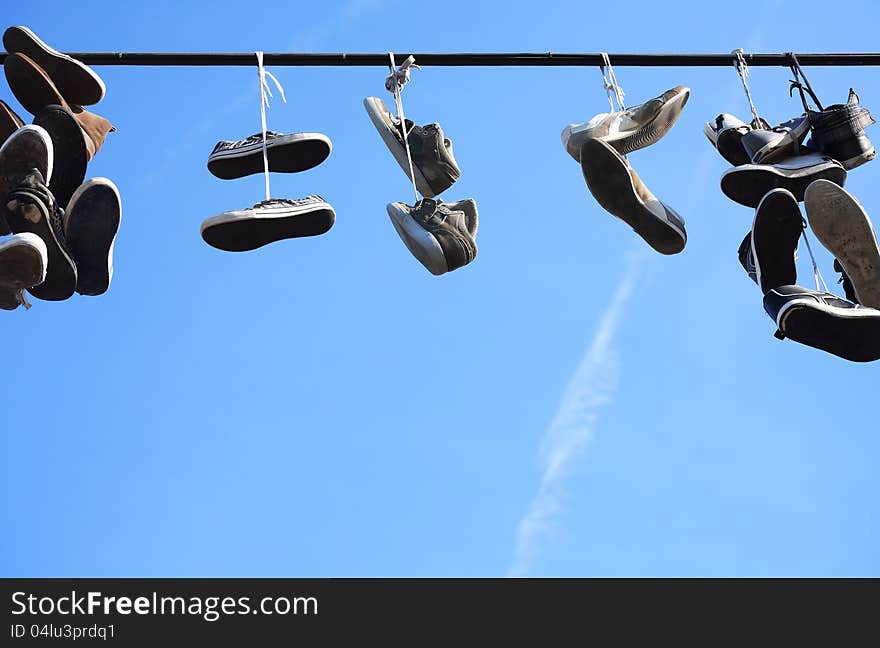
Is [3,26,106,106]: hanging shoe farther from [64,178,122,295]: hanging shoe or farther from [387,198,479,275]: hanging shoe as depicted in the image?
[387,198,479,275]: hanging shoe

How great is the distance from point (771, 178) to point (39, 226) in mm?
2993

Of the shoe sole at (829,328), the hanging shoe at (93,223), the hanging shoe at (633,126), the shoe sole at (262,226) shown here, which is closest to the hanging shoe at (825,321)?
the shoe sole at (829,328)

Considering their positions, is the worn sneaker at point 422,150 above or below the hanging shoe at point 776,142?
above

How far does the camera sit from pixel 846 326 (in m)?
4.23

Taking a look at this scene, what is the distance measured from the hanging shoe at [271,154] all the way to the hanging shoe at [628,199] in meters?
1.12

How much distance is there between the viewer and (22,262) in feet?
14.2

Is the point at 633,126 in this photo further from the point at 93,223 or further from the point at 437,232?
the point at 93,223

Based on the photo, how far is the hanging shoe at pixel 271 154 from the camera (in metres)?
4.81

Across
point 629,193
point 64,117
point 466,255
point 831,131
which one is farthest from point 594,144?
point 64,117

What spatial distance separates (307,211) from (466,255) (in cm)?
72

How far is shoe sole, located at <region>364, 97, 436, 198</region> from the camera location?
5113 mm

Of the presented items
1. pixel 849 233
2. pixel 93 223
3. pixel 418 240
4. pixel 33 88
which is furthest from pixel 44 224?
pixel 849 233

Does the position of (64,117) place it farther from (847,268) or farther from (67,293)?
(847,268)

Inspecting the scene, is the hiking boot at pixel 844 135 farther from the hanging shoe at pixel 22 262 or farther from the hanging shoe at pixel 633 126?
the hanging shoe at pixel 22 262
